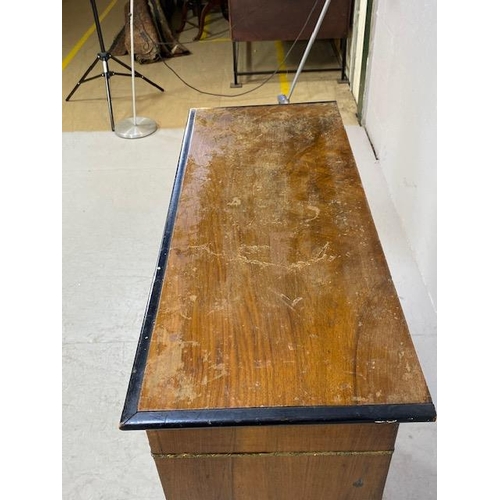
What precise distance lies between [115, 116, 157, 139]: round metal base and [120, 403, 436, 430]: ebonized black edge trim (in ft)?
8.21

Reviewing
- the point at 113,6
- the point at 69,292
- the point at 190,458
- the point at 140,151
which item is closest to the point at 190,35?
the point at 113,6

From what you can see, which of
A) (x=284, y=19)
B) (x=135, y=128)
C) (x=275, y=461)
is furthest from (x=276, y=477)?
(x=284, y=19)

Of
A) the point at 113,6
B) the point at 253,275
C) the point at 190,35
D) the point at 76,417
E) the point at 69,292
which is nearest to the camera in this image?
the point at 253,275

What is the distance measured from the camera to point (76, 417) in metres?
1.67

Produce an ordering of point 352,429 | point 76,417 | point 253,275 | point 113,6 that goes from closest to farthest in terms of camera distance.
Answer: point 352,429 → point 253,275 → point 76,417 → point 113,6

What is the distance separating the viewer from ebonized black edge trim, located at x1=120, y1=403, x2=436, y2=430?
86cm

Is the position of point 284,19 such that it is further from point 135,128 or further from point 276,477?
point 276,477

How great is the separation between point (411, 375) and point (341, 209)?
0.52 m

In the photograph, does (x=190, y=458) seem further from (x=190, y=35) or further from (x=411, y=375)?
(x=190, y=35)

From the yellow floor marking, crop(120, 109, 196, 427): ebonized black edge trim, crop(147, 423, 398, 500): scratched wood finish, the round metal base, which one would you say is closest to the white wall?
crop(120, 109, 196, 427): ebonized black edge trim

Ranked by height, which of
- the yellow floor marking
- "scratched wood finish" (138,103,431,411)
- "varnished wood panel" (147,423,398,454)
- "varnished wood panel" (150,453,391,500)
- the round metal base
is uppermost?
"scratched wood finish" (138,103,431,411)

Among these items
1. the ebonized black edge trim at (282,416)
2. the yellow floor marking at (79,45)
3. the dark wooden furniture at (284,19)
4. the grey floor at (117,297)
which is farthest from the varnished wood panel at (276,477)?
the yellow floor marking at (79,45)

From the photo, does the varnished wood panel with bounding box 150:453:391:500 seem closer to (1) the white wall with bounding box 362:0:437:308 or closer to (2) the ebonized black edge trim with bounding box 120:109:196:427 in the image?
(2) the ebonized black edge trim with bounding box 120:109:196:427

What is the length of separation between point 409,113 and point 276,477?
1589 mm
